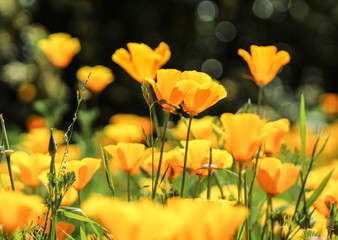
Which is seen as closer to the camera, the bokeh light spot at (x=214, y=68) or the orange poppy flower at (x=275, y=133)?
the orange poppy flower at (x=275, y=133)

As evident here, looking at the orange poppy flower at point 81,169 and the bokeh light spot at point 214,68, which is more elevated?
the orange poppy flower at point 81,169

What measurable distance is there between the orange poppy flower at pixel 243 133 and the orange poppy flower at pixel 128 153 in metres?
0.19

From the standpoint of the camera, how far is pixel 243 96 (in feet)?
14.4

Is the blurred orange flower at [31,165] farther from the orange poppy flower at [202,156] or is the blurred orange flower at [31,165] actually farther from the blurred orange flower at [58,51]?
the blurred orange flower at [58,51]

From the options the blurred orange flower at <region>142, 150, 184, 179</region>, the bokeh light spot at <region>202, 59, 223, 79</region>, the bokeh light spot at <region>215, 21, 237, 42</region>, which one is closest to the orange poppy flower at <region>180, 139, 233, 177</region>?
the blurred orange flower at <region>142, 150, 184, 179</region>

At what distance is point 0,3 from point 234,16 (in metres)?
1.95

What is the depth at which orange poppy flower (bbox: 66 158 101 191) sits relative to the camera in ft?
2.34

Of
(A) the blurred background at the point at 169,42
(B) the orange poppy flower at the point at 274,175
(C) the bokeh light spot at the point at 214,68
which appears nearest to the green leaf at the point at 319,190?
(B) the orange poppy flower at the point at 274,175

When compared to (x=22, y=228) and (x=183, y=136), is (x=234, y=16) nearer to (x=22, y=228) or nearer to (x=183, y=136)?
(x=183, y=136)

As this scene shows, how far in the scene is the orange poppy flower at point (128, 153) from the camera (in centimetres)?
79

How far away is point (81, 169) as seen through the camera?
71 cm

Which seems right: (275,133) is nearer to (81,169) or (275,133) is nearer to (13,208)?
(81,169)

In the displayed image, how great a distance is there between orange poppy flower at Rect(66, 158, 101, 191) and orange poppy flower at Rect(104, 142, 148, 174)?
64 mm

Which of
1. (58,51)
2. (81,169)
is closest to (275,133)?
(81,169)
